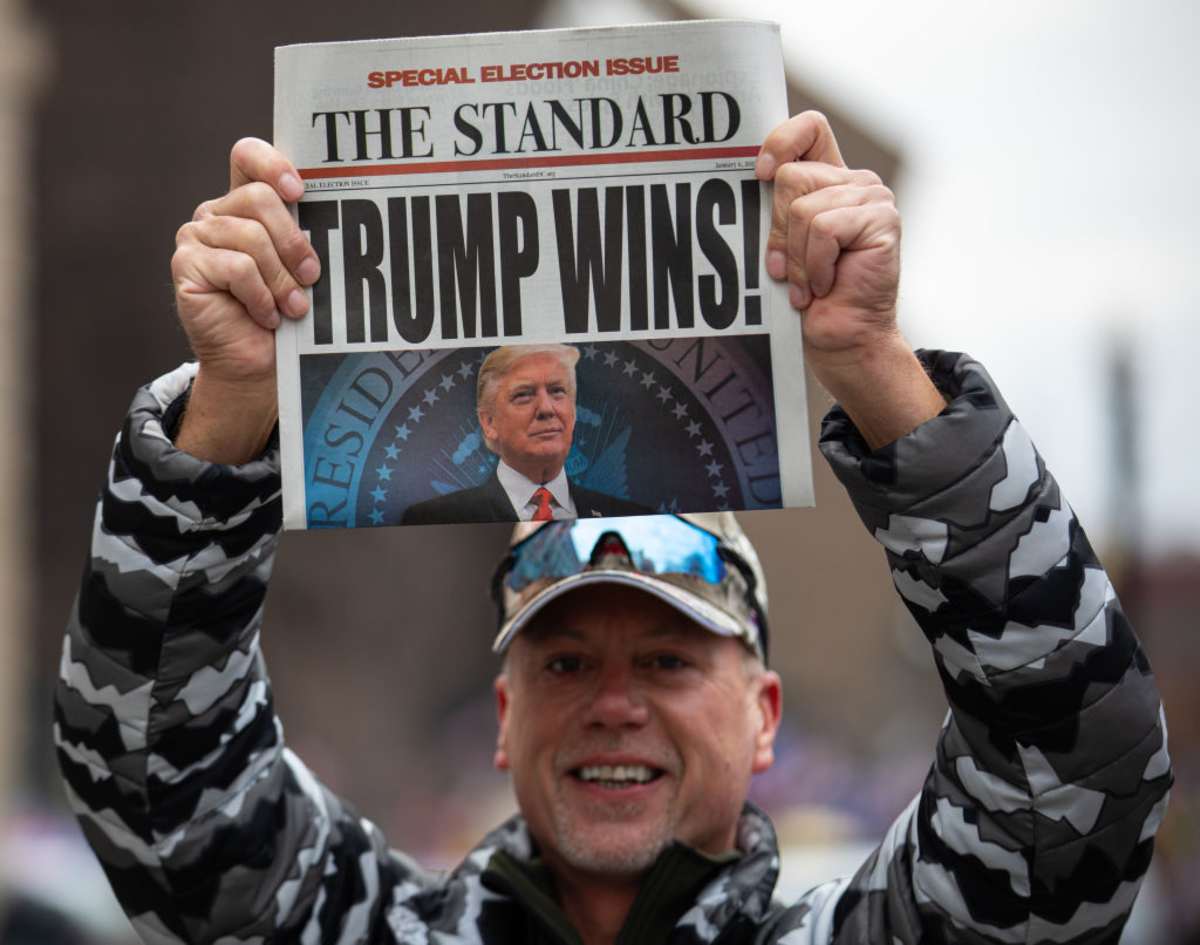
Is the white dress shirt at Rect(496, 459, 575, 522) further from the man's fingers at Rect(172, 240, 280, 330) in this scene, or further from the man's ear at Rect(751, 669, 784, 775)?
the man's ear at Rect(751, 669, 784, 775)

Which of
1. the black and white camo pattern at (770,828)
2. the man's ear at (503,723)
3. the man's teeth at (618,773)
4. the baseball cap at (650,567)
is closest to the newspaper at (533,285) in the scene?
the black and white camo pattern at (770,828)

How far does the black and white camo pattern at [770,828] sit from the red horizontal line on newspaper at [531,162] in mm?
388

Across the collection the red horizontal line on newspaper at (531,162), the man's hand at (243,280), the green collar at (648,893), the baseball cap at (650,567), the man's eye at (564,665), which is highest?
the red horizontal line on newspaper at (531,162)

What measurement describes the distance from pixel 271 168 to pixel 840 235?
72 cm

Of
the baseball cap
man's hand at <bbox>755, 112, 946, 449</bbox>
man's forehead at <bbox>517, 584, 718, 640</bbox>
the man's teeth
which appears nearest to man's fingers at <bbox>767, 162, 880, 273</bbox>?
man's hand at <bbox>755, 112, 946, 449</bbox>

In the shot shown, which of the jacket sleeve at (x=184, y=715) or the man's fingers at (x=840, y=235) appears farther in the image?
the jacket sleeve at (x=184, y=715)

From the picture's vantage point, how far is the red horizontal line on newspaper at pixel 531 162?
6.33 feet

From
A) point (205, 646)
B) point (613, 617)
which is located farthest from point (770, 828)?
point (205, 646)

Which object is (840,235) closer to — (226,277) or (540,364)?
(540,364)

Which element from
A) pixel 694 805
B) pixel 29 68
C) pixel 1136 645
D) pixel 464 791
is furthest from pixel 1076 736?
pixel 464 791

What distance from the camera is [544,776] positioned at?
250 cm

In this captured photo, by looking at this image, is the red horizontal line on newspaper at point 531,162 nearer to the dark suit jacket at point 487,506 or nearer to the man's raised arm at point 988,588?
the man's raised arm at point 988,588

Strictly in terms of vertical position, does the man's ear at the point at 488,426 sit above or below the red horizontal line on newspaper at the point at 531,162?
below

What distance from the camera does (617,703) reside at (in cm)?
249
